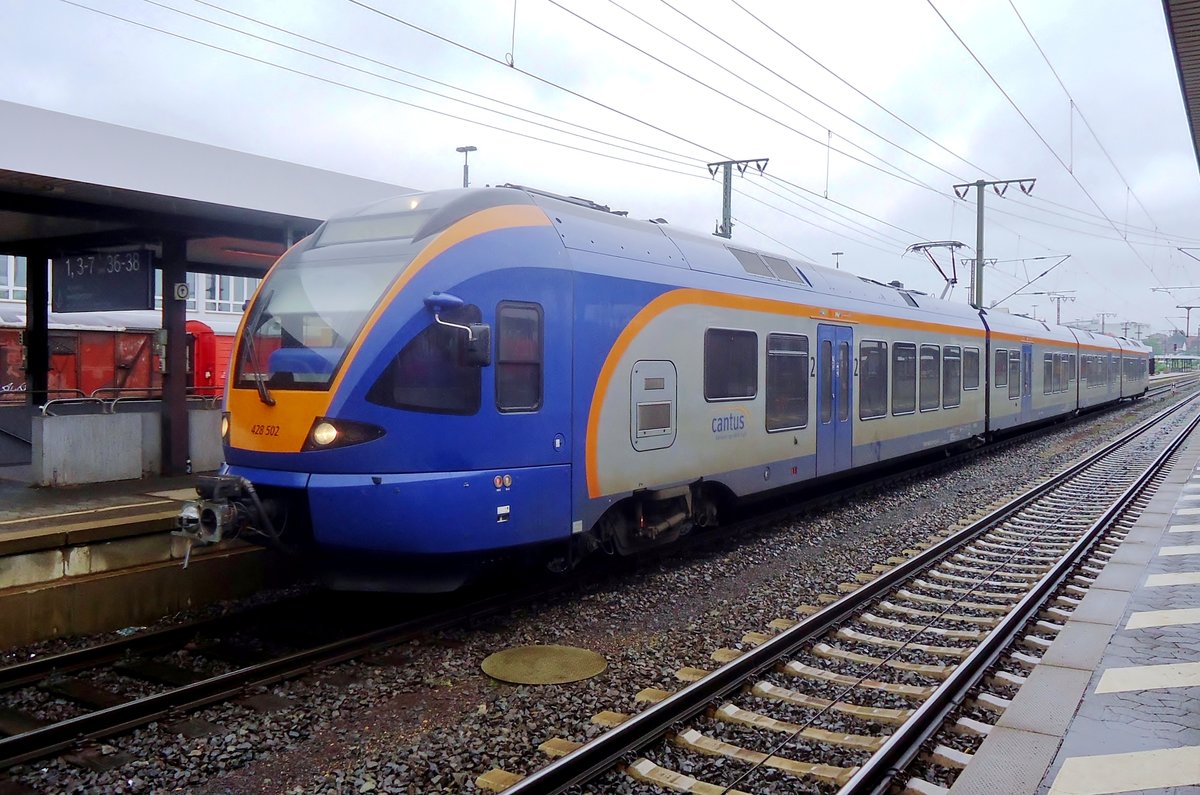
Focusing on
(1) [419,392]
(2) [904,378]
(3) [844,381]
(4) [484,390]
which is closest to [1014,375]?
(2) [904,378]

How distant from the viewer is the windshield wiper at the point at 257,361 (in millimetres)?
6590

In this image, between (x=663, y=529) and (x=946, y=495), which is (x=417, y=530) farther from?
(x=946, y=495)

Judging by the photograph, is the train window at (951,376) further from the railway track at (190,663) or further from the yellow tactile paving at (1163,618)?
the railway track at (190,663)

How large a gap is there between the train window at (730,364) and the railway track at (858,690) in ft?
7.54

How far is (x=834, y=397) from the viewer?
38.8 ft

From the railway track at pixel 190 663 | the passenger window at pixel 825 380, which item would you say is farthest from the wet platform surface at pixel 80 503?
the passenger window at pixel 825 380

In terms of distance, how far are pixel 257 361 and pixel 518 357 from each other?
6.39ft

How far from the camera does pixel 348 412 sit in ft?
20.3

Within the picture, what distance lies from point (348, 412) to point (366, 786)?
2.58 m

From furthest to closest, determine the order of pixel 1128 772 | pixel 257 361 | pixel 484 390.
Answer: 1. pixel 257 361
2. pixel 484 390
3. pixel 1128 772

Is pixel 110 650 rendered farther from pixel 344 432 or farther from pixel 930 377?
pixel 930 377

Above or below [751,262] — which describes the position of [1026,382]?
below

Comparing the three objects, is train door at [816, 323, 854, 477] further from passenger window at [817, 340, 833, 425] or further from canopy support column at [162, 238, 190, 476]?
canopy support column at [162, 238, 190, 476]

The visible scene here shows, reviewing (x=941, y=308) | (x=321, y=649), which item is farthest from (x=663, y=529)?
(x=941, y=308)
